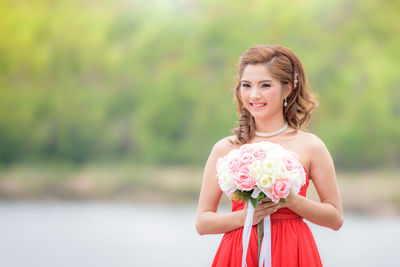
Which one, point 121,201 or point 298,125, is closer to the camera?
point 298,125

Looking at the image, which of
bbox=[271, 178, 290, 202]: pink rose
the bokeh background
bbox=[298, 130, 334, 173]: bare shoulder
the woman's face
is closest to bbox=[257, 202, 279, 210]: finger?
bbox=[271, 178, 290, 202]: pink rose

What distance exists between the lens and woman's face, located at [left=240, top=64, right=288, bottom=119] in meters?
1.93

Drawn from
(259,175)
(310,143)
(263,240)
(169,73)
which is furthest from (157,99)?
(259,175)

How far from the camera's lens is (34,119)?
26.6 feet

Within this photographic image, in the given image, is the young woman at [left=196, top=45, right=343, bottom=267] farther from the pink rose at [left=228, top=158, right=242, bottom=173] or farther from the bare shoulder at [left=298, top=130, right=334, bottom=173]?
the pink rose at [left=228, top=158, right=242, bottom=173]

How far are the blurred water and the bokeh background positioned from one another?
57 mm

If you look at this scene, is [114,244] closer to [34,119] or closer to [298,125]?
[34,119]

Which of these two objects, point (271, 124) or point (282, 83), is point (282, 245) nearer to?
point (271, 124)

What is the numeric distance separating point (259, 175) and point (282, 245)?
0.36m

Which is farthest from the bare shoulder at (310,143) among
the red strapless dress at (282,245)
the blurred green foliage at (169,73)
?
the blurred green foliage at (169,73)

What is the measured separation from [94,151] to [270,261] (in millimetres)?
6582

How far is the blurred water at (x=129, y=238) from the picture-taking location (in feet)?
19.1

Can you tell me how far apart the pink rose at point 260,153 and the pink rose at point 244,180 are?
64 millimetres

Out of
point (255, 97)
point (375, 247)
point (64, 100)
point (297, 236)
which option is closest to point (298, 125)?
point (255, 97)
